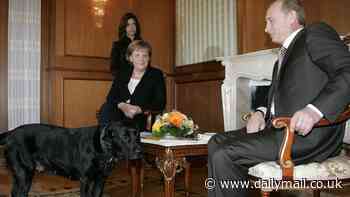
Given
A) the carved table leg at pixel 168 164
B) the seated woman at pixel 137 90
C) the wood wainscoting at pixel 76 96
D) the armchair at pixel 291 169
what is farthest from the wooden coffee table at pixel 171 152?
the wood wainscoting at pixel 76 96

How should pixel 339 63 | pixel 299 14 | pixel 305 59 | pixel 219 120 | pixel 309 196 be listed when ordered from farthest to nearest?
pixel 219 120
pixel 309 196
pixel 299 14
pixel 305 59
pixel 339 63

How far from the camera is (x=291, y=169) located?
163 cm

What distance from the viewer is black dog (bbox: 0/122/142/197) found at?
211 cm

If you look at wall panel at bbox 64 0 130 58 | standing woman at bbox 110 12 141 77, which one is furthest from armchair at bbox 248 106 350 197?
wall panel at bbox 64 0 130 58

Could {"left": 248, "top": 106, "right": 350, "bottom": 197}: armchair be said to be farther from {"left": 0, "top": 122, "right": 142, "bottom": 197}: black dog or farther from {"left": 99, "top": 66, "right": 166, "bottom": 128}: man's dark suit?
{"left": 99, "top": 66, "right": 166, "bottom": 128}: man's dark suit

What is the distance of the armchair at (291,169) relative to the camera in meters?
1.60

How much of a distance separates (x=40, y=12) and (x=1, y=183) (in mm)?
2334

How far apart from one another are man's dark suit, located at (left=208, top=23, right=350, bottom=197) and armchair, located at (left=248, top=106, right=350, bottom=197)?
55 millimetres

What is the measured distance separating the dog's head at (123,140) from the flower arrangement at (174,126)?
1.53ft

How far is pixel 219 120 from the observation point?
4.58 metres

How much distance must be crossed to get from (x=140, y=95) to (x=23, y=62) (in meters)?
2.29

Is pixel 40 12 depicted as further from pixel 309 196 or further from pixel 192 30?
pixel 309 196

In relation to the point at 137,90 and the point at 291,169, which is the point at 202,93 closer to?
the point at 137,90

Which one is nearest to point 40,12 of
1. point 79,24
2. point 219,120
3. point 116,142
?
point 79,24
